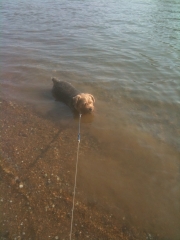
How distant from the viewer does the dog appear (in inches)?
237

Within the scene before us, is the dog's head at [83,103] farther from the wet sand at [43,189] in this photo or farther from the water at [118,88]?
the wet sand at [43,189]

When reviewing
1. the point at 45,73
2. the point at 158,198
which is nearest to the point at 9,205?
the point at 158,198

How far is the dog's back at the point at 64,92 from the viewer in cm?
656

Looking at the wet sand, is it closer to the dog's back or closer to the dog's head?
the dog's head

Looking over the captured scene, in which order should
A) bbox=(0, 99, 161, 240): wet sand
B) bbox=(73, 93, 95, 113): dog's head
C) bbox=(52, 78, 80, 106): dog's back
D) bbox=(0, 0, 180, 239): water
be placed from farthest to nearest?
1. bbox=(52, 78, 80, 106): dog's back
2. bbox=(73, 93, 95, 113): dog's head
3. bbox=(0, 0, 180, 239): water
4. bbox=(0, 99, 161, 240): wet sand

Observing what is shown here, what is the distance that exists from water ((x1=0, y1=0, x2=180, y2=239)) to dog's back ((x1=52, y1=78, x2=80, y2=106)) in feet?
0.82

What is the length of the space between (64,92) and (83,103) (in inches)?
39.1

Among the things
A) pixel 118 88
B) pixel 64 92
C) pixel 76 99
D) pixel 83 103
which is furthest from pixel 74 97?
pixel 118 88

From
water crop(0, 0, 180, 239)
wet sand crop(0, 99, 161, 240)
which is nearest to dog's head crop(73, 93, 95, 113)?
water crop(0, 0, 180, 239)

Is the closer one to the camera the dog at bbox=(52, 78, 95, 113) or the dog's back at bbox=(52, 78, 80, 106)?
the dog at bbox=(52, 78, 95, 113)

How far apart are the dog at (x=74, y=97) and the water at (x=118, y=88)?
0.27 m

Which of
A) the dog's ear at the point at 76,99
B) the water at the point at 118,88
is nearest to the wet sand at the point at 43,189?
the water at the point at 118,88

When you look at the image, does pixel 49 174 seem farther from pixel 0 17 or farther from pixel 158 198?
pixel 0 17

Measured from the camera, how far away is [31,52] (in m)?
9.96
